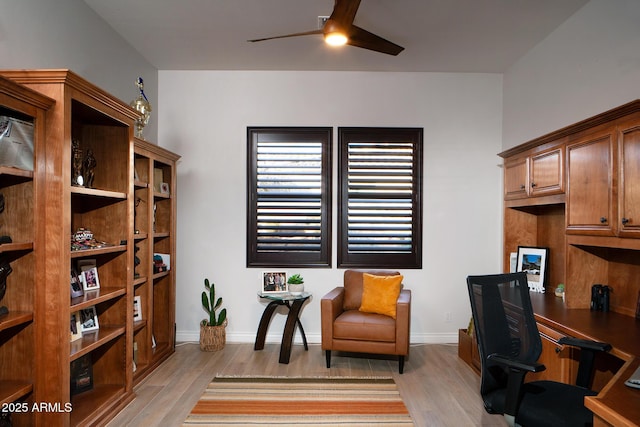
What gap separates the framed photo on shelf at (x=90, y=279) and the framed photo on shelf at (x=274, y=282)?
1.79 metres

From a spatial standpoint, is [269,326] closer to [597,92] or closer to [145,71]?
[145,71]

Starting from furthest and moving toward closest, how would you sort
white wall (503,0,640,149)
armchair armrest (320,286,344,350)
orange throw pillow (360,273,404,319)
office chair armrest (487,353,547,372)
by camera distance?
orange throw pillow (360,273,404,319)
armchair armrest (320,286,344,350)
white wall (503,0,640,149)
office chair armrest (487,353,547,372)

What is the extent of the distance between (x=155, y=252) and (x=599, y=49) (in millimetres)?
4383

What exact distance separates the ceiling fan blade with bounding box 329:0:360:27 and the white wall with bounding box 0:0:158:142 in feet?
6.60

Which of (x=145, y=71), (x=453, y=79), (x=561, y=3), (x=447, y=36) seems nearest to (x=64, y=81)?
(x=145, y=71)

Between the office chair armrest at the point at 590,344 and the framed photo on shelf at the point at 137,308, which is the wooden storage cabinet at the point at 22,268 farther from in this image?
the office chair armrest at the point at 590,344

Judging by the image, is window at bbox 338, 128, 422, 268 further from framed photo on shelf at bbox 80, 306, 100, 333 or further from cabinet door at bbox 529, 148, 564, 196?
framed photo on shelf at bbox 80, 306, 100, 333

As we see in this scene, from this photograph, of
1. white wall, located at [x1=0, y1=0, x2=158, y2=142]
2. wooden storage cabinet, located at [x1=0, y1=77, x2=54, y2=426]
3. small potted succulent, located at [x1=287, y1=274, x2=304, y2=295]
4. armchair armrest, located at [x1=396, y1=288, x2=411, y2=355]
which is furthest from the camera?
small potted succulent, located at [x1=287, y1=274, x2=304, y2=295]

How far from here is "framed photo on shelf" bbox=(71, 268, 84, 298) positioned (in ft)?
9.10

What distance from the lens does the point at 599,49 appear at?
309 centimetres

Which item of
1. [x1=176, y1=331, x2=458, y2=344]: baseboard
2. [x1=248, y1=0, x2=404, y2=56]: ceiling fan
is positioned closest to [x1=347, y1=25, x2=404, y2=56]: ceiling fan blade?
[x1=248, y1=0, x2=404, y2=56]: ceiling fan

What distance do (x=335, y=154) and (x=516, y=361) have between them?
320 centimetres

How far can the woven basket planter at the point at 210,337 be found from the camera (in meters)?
4.35

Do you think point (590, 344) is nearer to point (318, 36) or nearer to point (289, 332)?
point (289, 332)
